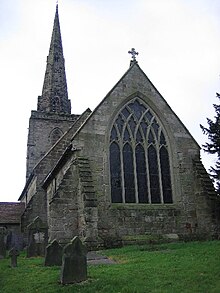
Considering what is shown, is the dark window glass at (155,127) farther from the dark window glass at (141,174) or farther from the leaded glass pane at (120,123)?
the leaded glass pane at (120,123)

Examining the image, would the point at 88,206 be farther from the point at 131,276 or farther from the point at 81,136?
the point at 131,276

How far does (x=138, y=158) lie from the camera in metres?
16.2

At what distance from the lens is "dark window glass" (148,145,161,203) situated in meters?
15.9

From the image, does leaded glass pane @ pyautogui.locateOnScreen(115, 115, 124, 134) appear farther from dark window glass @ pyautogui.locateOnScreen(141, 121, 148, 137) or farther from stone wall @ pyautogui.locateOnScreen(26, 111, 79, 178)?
stone wall @ pyautogui.locateOnScreen(26, 111, 79, 178)

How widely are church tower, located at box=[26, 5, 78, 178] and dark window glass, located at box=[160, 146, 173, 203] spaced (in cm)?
1816

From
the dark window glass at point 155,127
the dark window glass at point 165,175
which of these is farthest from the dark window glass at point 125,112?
the dark window glass at point 165,175

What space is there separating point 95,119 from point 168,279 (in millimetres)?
9718

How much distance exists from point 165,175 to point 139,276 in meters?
9.10

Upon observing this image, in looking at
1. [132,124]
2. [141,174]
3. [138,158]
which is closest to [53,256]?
[141,174]

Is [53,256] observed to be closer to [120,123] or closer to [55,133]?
[120,123]

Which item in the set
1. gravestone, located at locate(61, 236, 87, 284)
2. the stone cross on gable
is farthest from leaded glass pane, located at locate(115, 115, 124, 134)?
gravestone, located at locate(61, 236, 87, 284)

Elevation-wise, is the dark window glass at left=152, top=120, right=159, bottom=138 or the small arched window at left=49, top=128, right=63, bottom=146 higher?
→ the small arched window at left=49, top=128, right=63, bottom=146

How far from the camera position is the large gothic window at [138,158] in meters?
15.5

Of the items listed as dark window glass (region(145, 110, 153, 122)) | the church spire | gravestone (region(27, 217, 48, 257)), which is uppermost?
the church spire
